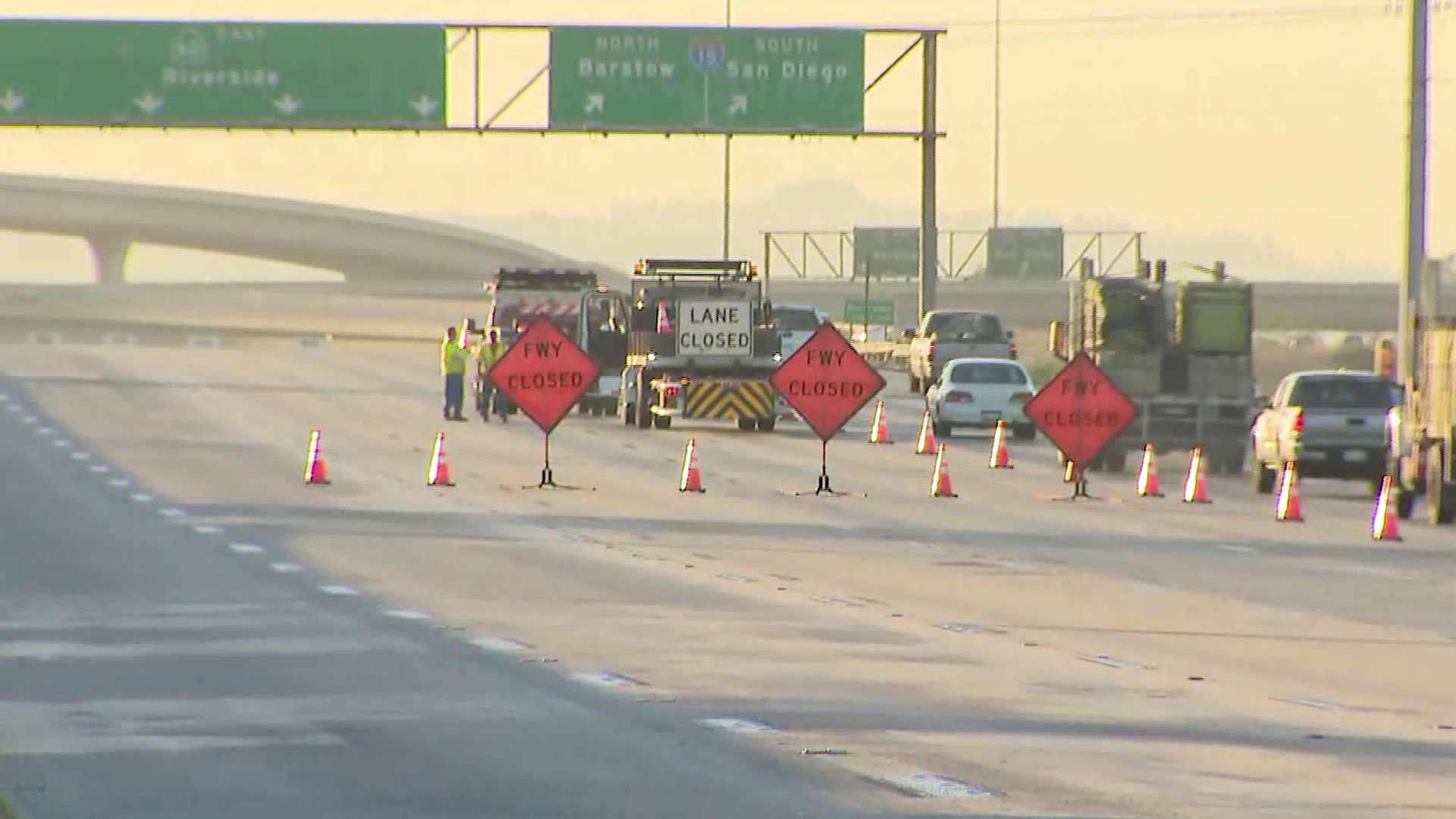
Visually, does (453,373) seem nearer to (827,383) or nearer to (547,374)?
(547,374)

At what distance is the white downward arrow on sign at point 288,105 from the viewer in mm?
61875

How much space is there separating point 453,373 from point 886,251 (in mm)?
65625

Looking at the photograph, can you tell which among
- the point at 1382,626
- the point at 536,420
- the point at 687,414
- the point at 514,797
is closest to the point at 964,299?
the point at 687,414

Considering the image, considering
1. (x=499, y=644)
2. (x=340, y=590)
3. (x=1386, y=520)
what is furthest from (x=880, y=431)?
(x=499, y=644)

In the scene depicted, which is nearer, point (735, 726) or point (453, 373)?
point (735, 726)

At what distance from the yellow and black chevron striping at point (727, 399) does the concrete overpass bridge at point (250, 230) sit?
104m

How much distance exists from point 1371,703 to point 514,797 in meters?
5.40

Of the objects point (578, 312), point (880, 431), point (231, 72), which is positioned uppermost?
point (231, 72)

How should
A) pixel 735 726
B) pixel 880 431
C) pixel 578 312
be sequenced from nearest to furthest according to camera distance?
pixel 735 726 < pixel 880 431 < pixel 578 312

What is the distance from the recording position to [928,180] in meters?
64.3

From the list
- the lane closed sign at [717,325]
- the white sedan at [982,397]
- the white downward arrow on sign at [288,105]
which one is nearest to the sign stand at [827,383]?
the lane closed sign at [717,325]

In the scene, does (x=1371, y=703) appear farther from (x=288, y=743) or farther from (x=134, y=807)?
(x=134, y=807)

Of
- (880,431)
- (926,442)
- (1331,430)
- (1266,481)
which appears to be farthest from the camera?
(880,431)

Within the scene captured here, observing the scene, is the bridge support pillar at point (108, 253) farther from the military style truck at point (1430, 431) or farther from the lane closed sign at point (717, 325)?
the military style truck at point (1430, 431)
